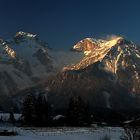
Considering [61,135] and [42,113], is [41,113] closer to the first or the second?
[42,113]

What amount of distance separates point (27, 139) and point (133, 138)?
27800mm

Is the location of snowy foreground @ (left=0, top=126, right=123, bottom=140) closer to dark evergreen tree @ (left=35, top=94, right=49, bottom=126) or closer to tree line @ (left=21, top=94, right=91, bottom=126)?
tree line @ (left=21, top=94, right=91, bottom=126)

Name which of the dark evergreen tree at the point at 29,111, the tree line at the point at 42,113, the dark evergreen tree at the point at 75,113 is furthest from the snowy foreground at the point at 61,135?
the dark evergreen tree at the point at 29,111

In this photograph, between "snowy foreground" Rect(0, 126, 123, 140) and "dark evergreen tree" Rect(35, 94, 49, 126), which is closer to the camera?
"snowy foreground" Rect(0, 126, 123, 140)

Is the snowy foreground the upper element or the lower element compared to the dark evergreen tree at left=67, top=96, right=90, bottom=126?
lower

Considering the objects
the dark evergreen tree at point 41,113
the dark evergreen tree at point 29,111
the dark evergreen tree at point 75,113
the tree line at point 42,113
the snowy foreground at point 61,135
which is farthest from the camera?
the dark evergreen tree at point 75,113

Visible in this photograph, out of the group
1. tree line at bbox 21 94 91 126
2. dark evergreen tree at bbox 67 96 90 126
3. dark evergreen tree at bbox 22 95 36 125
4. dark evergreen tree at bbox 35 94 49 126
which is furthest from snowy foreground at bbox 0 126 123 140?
dark evergreen tree at bbox 22 95 36 125

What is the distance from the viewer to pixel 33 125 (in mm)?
182250

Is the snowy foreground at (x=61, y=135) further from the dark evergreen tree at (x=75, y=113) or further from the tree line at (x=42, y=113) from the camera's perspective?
the tree line at (x=42, y=113)

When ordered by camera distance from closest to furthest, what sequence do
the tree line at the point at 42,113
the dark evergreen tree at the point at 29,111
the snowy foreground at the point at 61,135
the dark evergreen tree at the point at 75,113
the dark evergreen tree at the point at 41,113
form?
the snowy foreground at the point at 61,135
the dark evergreen tree at the point at 29,111
the tree line at the point at 42,113
the dark evergreen tree at the point at 41,113
the dark evergreen tree at the point at 75,113

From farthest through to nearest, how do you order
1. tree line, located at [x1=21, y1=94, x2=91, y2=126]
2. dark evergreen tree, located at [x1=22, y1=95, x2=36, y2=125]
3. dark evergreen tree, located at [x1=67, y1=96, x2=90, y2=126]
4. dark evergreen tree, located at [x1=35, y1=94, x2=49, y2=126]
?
dark evergreen tree, located at [x1=67, y1=96, x2=90, y2=126] → dark evergreen tree, located at [x1=35, y1=94, x2=49, y2=126] → tree line, located at [x1=21, y1=94, x2=91, y2=126] → dark evergreen tree, located at [x1=22, y1=95, x2=36, y2=125]

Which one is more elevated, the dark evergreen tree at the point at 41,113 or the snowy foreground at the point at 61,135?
the dark evergreen tree at the point at 41,113

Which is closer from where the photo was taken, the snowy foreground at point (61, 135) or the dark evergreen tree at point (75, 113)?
the snowy foreground at point (61, 135)

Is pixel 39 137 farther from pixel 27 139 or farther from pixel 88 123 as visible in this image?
pixel 88 123
